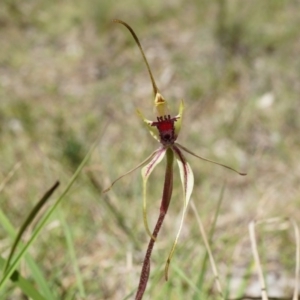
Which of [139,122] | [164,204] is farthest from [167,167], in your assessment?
[139,122]

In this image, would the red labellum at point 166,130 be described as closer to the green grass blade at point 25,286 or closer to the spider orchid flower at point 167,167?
the spider orchid flower at point 167,167

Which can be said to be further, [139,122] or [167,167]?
[139,122]

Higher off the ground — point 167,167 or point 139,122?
point 139,122

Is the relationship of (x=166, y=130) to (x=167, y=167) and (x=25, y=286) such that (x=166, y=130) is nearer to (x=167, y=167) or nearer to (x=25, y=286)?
(x=167, y=167)

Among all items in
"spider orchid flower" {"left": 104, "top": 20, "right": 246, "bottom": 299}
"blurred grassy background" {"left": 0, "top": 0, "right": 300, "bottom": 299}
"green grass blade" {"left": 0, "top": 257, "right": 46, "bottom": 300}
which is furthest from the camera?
"blurred grassy background" {"left": 0, "top": 0, "right": 300, "bottom": 299}

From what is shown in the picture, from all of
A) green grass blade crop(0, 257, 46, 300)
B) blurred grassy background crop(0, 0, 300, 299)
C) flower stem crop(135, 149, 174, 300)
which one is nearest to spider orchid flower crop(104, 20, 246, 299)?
flower stem crop(135, 149, 174, 300)

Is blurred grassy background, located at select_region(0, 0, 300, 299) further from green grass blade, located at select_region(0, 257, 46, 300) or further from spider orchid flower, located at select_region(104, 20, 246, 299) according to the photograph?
spider orchid flower, located at select_region(104, 20, 246, 299)

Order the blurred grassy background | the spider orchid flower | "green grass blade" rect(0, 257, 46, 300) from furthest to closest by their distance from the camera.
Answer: the blurred grassy background < "green grass blade" rect(0, 257, 46, 300) < the spider orchid flower

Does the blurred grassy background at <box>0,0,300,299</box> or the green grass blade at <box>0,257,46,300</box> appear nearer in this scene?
the green grass blade at <box>0,257,46,300</box>

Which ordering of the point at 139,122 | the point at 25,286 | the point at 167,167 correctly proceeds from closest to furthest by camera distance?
the point at 167,167, the point at 25,286, the point at 139,122
